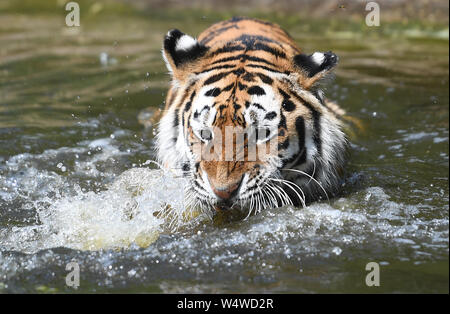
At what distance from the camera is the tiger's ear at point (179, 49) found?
3.35m

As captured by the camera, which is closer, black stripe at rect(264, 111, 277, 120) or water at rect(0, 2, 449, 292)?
water at rect(0, 2, 449, 292)

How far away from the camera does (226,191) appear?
112 inches

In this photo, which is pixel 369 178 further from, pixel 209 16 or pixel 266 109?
pixel 209 16

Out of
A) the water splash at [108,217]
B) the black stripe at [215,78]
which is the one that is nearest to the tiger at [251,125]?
the black stripe at [215,78]

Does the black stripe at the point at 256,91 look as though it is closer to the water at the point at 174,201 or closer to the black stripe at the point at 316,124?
the black stripe at the point at 316,124

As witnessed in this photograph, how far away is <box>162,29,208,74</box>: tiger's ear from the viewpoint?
3.35 metres

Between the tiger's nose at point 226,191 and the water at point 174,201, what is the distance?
0.71ft

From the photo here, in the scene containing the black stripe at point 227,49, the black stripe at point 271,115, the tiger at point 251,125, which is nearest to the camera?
the tiger at point 251,125

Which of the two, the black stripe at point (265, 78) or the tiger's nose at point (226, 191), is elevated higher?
the black stripe at point (265, 78)

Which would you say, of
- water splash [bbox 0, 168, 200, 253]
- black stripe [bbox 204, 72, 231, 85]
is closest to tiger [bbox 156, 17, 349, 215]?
black stripe [bbox 204, 72, 231, 85]

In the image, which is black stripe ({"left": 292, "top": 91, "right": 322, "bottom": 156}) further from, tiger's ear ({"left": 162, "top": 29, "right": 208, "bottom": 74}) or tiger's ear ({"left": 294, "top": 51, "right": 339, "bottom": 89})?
tiger's ear ({"left": 162, "top": 29, "right": 208, "bottom": 74})

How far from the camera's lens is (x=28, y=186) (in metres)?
3.71
